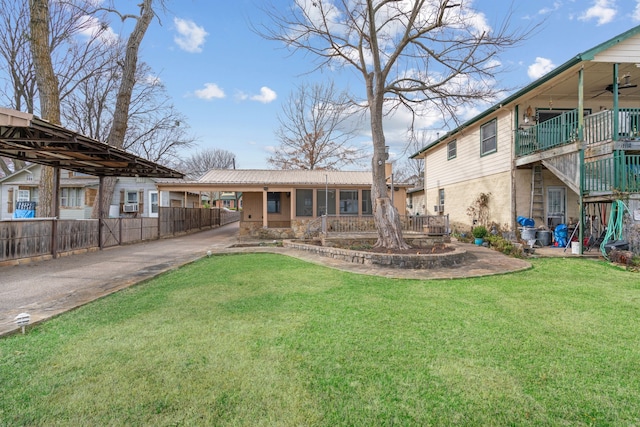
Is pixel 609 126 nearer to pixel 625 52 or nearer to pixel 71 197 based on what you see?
pixel 625 52

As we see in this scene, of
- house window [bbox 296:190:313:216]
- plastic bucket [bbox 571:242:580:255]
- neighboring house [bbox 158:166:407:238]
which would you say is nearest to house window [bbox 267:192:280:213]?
neighboring house [bbox 158:166:407:238]

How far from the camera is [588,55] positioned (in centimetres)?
852

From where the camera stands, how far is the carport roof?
6.05m

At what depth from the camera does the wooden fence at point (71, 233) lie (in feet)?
26.3

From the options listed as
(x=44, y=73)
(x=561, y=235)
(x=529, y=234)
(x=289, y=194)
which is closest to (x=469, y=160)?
(x=529, y=234)

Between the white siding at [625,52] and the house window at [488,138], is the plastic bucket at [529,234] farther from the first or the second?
the white siding at [625,52]

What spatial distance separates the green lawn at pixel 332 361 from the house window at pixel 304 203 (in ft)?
38.5

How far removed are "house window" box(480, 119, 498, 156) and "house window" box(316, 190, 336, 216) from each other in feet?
24.4

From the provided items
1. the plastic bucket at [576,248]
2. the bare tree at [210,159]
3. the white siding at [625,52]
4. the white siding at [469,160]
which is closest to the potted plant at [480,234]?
the white siding at [469,160]

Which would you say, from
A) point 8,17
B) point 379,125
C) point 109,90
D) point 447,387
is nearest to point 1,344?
point 447,387

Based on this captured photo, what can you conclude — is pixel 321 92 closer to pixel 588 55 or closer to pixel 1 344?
pixel 588 55

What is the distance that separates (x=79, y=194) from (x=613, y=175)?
94.2 feet

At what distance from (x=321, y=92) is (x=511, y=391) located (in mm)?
27115

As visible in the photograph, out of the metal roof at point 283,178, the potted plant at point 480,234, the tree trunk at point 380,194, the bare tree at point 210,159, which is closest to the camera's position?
the tree trunk at point 380,194
